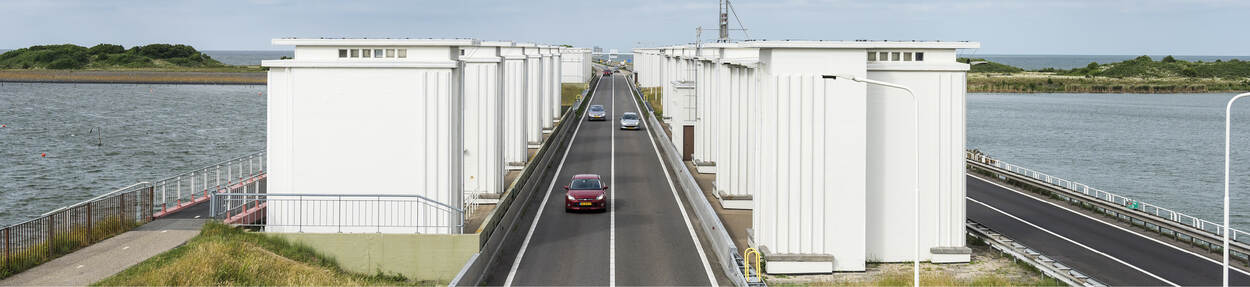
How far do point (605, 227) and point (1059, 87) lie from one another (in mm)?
153297

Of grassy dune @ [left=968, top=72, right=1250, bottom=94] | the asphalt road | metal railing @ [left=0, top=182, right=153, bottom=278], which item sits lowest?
the asphalt road

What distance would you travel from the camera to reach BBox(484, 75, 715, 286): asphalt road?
23484 millimetres

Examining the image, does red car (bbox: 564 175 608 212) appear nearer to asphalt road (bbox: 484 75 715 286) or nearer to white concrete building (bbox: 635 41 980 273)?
asphalt road (bbox: 484 75 715 286)

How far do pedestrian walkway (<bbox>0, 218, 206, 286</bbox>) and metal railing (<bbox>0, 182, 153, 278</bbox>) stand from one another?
25 cm

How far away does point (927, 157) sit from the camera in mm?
23828

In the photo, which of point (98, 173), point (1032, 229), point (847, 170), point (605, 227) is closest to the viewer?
point (847, 170)

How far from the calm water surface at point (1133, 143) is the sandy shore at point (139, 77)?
117875 millimetres

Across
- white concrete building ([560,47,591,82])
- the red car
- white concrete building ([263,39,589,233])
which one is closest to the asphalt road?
the red car

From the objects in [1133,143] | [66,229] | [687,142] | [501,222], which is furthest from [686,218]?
[1133,143]

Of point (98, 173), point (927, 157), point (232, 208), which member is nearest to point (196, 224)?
point (232, 208)

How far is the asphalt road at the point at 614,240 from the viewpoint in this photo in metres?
23.5

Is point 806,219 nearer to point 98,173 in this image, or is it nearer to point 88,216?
point 88,216

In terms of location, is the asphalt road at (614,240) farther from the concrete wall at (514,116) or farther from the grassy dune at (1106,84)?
the grassy dune at (1106,84)

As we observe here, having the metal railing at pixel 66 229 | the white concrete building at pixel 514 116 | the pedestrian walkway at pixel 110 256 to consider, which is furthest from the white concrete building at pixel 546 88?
the pedestrian walkway at pixel 110 256
